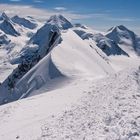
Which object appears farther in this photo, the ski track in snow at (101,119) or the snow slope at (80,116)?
the snow slope at (80,116)

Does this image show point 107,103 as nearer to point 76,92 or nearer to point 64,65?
point 76,92

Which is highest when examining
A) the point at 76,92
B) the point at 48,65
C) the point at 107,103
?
the point at 107,103

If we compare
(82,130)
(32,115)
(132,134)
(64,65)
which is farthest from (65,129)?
(64,65)

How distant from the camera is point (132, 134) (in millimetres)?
16922

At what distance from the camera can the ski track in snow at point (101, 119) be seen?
18000 mm

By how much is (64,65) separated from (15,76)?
159ft

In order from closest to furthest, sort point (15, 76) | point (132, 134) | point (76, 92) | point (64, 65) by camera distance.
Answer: point (132, 134)
point (76, 92)
point (64, 65)
point (15, 76)

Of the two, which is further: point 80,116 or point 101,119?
point 80,116

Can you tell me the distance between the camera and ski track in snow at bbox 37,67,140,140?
59.1ft

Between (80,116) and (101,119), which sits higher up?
(101,119)

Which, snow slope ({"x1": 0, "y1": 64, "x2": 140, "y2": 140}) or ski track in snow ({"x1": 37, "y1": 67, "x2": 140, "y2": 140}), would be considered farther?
snow slope ({"x1": 0, "y1": 64, "x2": 140, "y2": 140})

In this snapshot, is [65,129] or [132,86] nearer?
[65,129]

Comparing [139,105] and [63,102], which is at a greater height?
[139,105]

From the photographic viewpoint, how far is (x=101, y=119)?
20.8 metres
